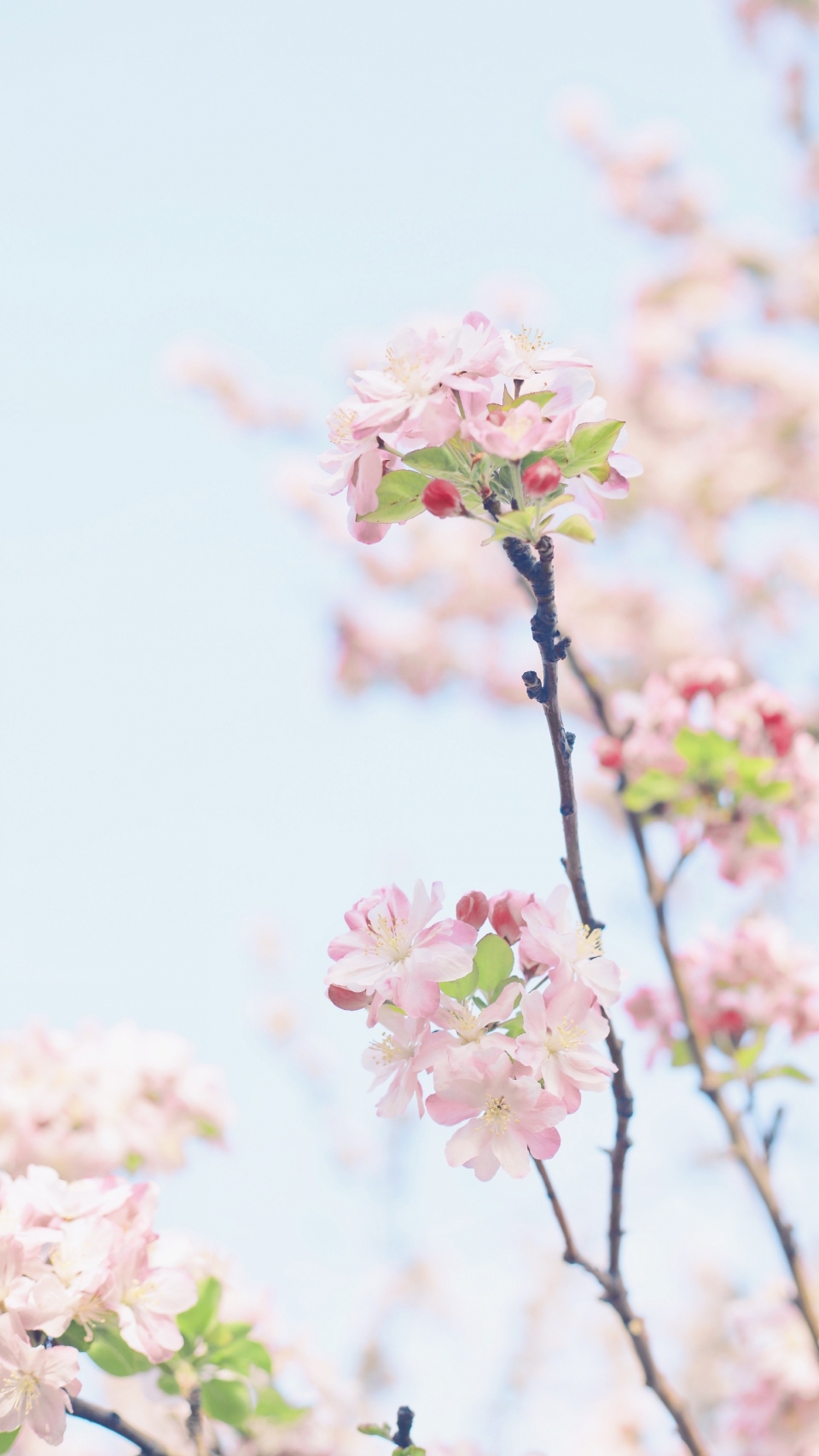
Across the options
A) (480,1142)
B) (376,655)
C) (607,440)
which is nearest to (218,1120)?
(480,1142)

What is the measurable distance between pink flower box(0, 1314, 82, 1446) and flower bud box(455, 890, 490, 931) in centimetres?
55

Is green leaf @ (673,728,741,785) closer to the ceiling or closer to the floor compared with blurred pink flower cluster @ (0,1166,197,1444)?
closer to the ceiling

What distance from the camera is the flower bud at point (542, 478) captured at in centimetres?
85

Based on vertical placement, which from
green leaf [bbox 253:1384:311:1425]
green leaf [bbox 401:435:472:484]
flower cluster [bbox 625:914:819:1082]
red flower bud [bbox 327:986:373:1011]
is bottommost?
green leaf [bbox 253:1384:311:1425]

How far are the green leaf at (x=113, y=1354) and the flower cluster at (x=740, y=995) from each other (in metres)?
0.95

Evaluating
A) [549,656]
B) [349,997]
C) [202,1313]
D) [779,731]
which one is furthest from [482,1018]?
[779,731]

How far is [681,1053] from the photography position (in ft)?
5.93

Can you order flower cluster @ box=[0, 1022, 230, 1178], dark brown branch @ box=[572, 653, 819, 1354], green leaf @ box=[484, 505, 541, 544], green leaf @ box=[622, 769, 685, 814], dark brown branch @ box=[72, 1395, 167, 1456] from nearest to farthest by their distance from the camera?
1. green leaf @ box=[484, 505, 541, 544]
2. dark brown branch @ box=[72, 1395, 167, 1456]
3. dark brown branch @ box=[572, 653, 819, 1354]
4. green leaf @ box=[622, 769, 685, 814]
5. flower cluster @ box=[0, 1022, 230, 1178]

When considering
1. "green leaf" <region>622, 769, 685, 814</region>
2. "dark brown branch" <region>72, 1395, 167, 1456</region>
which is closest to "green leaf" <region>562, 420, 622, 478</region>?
"green leaf" <region>622, 769, 685, 814</region>

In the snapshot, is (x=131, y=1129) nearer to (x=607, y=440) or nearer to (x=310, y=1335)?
(x=310, y=1335)

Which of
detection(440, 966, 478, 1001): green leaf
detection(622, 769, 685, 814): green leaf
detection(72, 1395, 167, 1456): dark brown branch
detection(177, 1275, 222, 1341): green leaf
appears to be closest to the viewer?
detection(440, 966, 478, 1001): green leaf

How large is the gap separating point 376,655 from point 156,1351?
25.0 ft

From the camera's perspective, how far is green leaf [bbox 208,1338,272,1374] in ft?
4.53

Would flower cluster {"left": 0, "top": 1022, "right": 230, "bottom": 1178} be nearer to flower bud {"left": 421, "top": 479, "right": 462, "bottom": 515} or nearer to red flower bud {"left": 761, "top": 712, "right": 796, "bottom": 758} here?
red flower bud {"left": 761, "top": 712, "right": 796, "bottom": 758}
